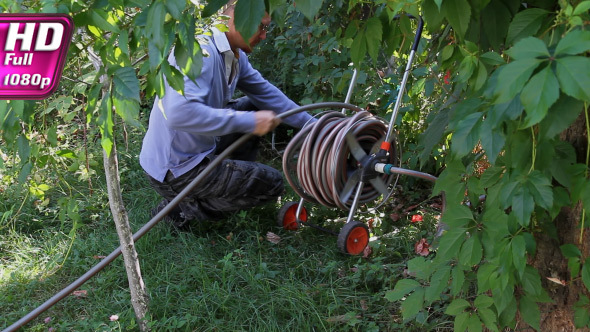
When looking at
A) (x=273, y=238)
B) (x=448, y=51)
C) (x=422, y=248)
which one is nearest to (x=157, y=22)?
(x=448, y=51)

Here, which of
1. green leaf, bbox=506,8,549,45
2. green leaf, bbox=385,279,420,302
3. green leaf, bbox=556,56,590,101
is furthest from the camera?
green leaf, bbox=385,279,420,302

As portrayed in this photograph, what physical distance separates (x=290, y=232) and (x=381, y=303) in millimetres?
978

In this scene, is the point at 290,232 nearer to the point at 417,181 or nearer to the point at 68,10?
the point at 417,181

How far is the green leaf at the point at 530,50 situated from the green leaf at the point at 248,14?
516mm

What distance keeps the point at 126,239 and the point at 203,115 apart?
2.61 ft

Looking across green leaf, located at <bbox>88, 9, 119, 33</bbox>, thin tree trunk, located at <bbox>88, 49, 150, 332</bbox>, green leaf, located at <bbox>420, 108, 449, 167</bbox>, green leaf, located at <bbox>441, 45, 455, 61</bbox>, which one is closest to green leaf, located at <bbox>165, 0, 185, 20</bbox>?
green leaf, located at <bbox>88, 9, 119, 33</bbox>

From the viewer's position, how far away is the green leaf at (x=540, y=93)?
1130 mm

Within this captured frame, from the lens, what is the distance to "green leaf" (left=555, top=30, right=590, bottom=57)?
1154 millimetres

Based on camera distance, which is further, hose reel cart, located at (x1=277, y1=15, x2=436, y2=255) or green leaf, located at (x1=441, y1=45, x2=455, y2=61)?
hose reel cart, located at (x1=277, y1=15, x2=436, y2=255)

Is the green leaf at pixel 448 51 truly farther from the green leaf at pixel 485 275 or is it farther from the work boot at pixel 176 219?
the work boot at pixel 176 219

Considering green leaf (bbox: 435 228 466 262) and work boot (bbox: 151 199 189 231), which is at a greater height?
green leaf (bbox: 435 228 466 262)

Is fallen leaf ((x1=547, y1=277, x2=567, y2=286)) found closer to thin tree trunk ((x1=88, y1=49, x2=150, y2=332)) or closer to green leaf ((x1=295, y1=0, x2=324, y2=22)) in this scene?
green leaf ((x1=295, y1=0, x2=324, y2=22))

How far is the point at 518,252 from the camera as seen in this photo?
1685 mm

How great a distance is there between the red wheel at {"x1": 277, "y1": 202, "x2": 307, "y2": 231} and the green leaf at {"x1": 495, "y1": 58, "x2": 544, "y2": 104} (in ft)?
9.76
